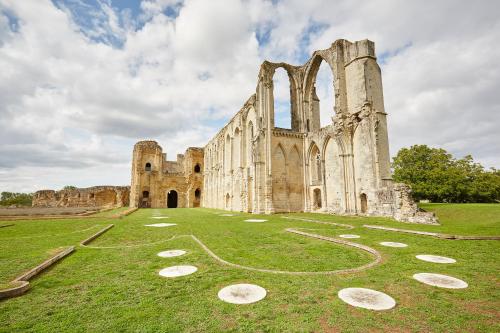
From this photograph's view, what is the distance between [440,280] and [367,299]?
157cm

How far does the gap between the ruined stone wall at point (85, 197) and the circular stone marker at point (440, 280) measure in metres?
42.8

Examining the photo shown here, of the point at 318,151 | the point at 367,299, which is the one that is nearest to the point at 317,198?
the point at 318,151

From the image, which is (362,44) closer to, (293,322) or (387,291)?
(387,291)

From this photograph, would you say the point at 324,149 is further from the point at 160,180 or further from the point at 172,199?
the point at 172,199

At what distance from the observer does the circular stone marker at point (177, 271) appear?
4215 millimetres

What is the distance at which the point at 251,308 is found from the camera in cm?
294

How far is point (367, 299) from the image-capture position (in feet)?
10.4

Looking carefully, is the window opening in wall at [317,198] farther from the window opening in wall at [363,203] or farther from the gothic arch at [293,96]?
the gothic arch at [293,96]

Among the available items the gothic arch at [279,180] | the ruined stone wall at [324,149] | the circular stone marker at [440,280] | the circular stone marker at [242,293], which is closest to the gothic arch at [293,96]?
the ruined stone wall at [324,149]

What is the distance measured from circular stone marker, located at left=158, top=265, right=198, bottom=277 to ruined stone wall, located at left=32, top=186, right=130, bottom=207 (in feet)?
131

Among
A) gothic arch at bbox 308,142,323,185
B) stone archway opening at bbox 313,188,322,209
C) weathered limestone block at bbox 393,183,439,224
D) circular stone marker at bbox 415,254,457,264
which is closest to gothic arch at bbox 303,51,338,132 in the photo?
gothic arch at bbox 308,142,323,185

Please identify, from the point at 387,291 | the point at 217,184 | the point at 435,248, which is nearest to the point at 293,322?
the point at 387,291

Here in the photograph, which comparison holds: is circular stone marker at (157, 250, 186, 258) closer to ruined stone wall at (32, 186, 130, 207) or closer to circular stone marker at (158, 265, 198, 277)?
circular stone marker at (158, 265, 198, 277)

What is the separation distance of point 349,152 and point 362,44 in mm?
7791
